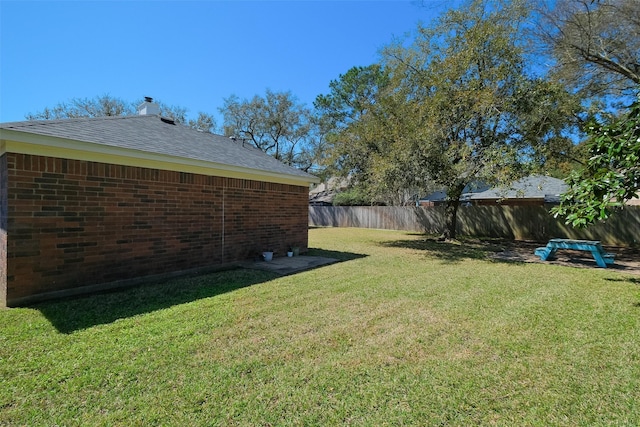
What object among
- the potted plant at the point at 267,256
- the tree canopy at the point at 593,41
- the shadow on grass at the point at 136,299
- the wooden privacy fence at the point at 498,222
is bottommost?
the shadow on grass at the point at 136,299

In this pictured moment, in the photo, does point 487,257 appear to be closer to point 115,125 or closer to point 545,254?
point 545,254

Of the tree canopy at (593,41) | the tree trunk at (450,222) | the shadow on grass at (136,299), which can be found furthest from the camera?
the tree trunk at (450,222)

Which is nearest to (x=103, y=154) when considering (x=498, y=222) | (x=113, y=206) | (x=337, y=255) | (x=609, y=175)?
(x=113, y=206)

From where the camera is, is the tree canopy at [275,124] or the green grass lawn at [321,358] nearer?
the green grass lawn at [321,358]

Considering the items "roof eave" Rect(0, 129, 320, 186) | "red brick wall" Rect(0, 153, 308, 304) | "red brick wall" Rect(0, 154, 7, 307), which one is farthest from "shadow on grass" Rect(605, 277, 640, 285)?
"red brick wall" Rect(0, 154, 7, 307)

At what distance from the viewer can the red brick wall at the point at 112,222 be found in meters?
4.43

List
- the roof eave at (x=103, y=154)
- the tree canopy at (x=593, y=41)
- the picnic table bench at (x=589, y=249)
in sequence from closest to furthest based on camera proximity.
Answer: the roof eave at (x=103, y=154) < the picnic table bench at (x=589, y=249) < the tree canopy at (x=593, y=41)

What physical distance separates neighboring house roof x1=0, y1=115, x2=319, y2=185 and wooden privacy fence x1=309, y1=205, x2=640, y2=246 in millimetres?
13313

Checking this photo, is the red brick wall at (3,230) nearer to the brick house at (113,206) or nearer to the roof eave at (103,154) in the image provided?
the brick house at (113,206)

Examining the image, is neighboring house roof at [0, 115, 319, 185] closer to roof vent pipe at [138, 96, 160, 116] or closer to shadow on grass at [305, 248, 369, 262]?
roof vent pipe at [138, 96, 160, 116]

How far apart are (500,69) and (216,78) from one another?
12765mm

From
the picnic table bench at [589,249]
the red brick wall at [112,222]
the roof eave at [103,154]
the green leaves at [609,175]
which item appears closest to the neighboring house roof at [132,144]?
the roof eave at [103,154]

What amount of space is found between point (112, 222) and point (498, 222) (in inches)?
711

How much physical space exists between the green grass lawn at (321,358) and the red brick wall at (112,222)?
0.69m
